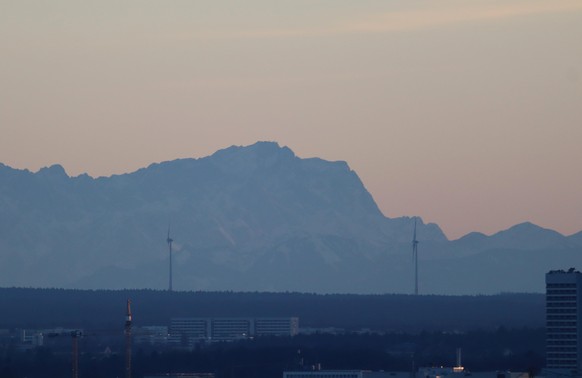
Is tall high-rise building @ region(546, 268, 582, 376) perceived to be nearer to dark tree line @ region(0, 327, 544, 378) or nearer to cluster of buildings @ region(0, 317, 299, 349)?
dark tree line @ region(0, 327, 544, 378)

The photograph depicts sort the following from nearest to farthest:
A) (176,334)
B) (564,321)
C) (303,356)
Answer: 1. (564,321)
2. (303,356)
3. (176,334)

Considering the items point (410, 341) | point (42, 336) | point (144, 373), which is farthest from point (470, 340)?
point (144, 373)

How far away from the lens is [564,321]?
137m

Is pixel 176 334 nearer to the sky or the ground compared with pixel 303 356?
nearer to the sky

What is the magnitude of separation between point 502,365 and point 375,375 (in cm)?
1740

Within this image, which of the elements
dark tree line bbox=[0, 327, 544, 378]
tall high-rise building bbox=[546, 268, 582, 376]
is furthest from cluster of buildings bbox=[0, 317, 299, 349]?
tall high-rise building bbox=[546, 268, 582, 376]

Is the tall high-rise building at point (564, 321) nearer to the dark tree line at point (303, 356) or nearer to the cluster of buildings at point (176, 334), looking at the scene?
the dark tree line at point (303, 356)

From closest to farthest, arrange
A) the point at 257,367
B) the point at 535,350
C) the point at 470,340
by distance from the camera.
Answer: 1. the point at 257,367
2. the point at 535,350
3. the point at 470,340

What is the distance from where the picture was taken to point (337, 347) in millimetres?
154250

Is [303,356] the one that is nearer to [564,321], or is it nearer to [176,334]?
[564,321]

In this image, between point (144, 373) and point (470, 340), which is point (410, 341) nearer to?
point (470, 340)

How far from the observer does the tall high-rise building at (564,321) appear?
432ft

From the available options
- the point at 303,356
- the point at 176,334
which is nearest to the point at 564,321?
the point at 303,356

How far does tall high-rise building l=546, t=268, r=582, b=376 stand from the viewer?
432 feet
